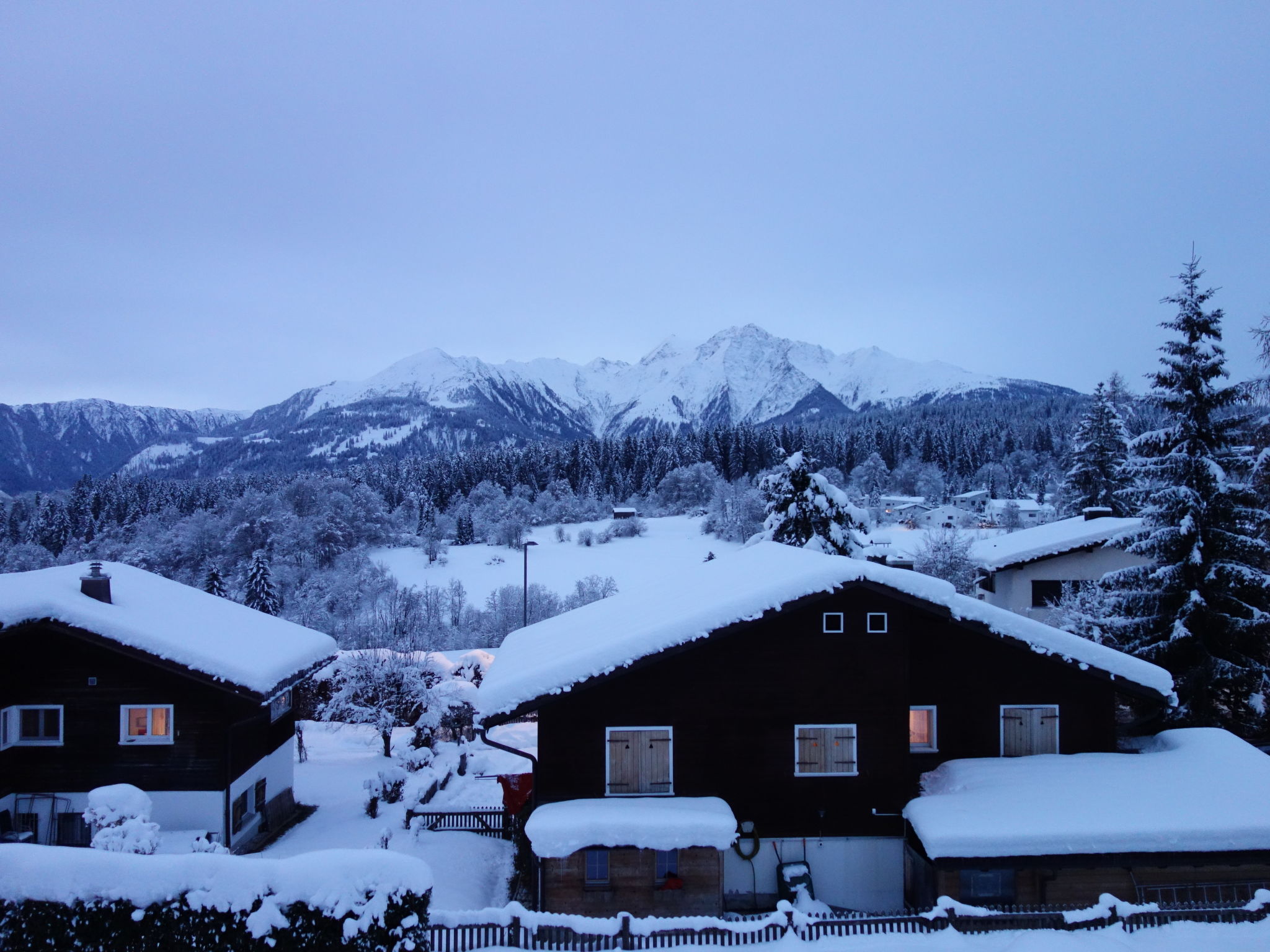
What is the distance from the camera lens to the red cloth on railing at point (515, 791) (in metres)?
19.6

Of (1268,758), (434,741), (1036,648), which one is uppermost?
(1036,648)

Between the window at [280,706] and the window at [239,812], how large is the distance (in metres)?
2.38

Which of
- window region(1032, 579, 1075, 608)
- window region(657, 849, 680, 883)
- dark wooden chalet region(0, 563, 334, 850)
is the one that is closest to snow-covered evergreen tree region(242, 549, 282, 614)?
dark wooden chalet region(0, 563, 334, 850)

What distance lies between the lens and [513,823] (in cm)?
1973

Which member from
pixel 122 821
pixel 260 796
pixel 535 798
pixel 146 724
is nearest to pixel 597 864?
pixel 535 798

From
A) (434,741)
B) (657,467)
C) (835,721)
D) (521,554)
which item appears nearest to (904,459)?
(657,467)

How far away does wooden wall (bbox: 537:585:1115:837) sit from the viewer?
15.1 m

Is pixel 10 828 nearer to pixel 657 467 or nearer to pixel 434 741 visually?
pixel 434 741

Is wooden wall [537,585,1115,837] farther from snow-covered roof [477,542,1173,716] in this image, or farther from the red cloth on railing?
the red cloth on railing

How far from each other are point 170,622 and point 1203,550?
26472 mm

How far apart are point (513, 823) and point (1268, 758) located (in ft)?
55.8

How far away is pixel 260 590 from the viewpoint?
62.2 m

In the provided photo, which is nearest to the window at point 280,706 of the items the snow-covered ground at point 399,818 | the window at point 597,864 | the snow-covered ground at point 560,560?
the snow-covered ground at point 399,818

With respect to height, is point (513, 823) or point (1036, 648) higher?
point (1036, 648)
